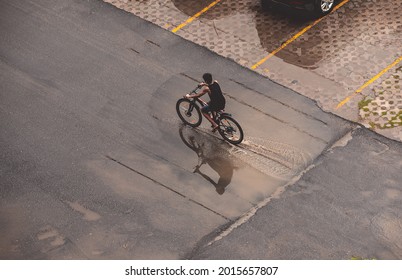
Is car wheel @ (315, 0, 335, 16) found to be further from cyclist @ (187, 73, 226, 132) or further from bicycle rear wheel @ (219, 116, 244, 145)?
bicycle rear wheel @ (219, 116, 244, 145)

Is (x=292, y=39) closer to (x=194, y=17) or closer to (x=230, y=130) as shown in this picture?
(x=194, y=17)

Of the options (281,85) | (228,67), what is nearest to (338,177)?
(281,85)

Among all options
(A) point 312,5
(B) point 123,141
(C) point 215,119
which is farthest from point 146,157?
(A) point 312,5

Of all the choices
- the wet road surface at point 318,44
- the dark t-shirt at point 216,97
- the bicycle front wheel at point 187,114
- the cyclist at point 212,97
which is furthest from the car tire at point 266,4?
the dark t-shirt at point 216,97

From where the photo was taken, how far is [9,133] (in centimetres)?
1533

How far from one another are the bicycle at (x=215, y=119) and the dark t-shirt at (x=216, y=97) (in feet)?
0.54

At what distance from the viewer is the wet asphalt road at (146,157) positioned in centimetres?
1324

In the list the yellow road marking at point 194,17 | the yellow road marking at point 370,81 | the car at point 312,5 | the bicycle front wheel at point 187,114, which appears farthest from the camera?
the yellow road marking at point 194,17

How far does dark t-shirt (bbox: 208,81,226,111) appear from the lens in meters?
14.2

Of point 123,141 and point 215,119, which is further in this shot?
point 123,141

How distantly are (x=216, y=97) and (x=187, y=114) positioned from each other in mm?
1097

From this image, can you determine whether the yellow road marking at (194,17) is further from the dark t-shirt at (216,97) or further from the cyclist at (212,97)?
the dark t-shirt at (216,97)

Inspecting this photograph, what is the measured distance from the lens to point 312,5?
1712 centimetres

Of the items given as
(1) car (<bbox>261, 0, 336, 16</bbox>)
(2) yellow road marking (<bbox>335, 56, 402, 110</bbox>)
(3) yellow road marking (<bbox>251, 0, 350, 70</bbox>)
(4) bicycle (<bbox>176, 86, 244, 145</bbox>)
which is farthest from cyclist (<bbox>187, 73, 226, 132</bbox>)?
(1) car (<bbox>261, 0, 336, 16</bbox>)
